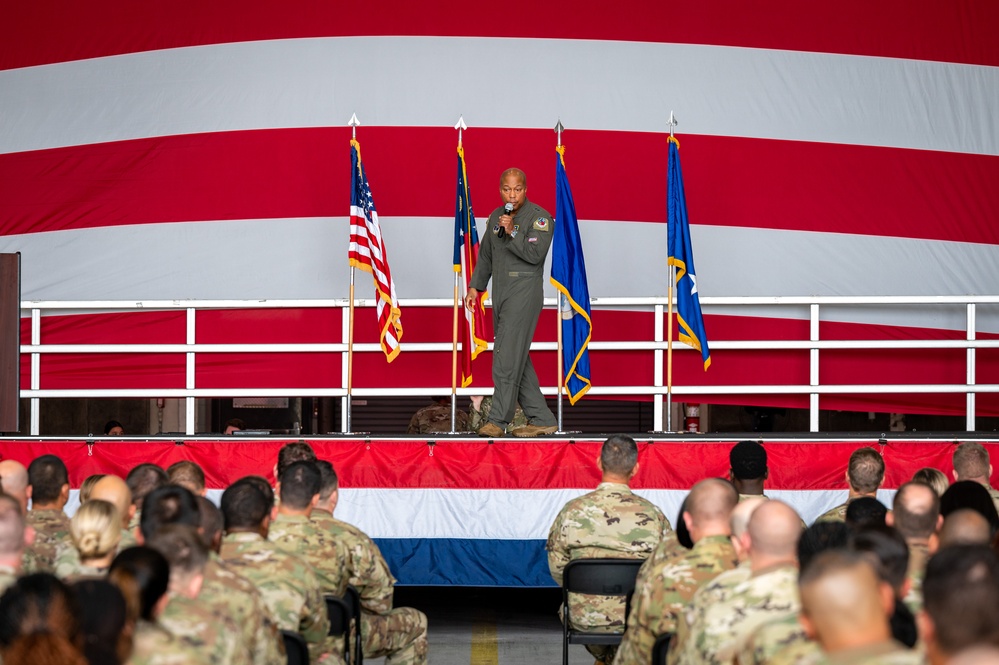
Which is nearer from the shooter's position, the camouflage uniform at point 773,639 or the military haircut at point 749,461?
the camouflage uniform at point 773,639

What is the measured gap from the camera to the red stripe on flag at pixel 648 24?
830 centimetres

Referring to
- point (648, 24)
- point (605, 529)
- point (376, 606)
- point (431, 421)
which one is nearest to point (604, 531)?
point (605, 529)

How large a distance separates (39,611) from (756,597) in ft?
5.24

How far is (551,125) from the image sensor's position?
826 centimetres

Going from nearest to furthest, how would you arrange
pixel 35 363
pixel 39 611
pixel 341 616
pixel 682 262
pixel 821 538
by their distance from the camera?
pixel 39 611 < pixel 821 538 < pixel 341 616 < pixel 682 262 < pixel 35 363

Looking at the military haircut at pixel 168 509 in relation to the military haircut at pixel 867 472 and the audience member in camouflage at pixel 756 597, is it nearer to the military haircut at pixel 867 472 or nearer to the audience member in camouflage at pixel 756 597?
the audience member in camouflage at pixel 756 597

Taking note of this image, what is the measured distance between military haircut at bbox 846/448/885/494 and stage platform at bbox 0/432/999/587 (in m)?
1.66

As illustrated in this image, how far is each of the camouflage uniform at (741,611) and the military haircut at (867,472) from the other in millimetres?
2190

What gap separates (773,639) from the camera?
2.48m

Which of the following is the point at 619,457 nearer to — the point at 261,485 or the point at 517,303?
the point at 261,485

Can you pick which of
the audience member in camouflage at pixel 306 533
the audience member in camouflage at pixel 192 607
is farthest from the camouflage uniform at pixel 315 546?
the audience member in camouflage at pixel 192 607

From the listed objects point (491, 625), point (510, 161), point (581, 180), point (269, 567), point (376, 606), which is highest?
point (510, 161)


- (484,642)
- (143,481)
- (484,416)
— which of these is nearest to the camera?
(143,481)

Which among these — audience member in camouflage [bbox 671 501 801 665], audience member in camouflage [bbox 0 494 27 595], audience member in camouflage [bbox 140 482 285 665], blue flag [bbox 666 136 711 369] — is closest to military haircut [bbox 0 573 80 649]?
audience member in camouflage [bbox 140 482 285 665]
